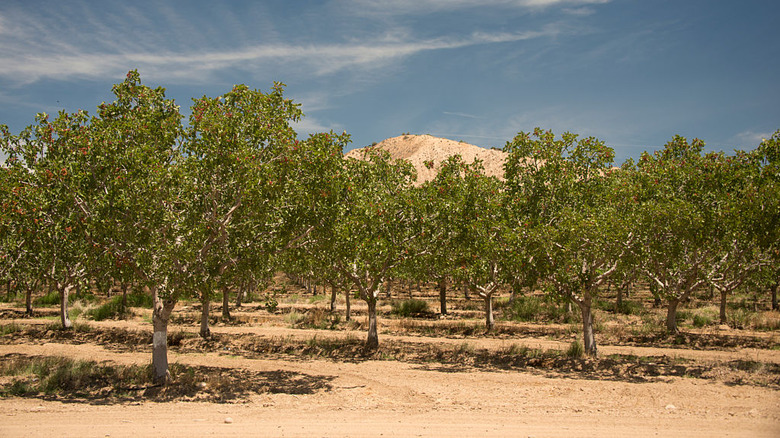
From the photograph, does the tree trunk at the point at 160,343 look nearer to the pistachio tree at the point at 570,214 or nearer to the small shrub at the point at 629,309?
the pistachio tree at the point at 570,214

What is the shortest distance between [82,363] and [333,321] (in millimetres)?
17263

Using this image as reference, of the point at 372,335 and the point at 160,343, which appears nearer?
the point at 160,343

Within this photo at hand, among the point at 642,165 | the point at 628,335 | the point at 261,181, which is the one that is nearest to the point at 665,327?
the point at 628,335

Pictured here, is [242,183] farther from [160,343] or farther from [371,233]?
[371,233]

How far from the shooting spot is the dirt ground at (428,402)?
11.2 meters

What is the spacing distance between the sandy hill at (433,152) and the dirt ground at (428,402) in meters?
97.5

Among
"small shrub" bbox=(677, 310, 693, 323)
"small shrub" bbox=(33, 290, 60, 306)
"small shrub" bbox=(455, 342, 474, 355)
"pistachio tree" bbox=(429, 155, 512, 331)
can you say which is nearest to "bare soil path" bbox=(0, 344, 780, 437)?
"small shrub" bbox=(455, 342, 474, 355)

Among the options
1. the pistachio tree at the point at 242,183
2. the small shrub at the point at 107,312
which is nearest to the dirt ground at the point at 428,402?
the pistachio tree at the point at 242,183

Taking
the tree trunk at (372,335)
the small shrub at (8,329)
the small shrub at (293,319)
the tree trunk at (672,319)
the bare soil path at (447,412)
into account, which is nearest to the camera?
the bare soil path at (447,412)

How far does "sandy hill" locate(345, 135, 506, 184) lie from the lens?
122769 mm

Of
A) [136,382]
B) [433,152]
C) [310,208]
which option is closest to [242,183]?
[310,208]

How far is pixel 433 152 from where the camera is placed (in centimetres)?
13250

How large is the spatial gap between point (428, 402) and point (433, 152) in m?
121

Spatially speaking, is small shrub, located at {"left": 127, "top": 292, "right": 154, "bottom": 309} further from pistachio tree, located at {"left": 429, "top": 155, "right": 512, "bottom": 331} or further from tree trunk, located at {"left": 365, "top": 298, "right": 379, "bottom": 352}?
pistachio tree, located at {"left": 429, "top": 155, "right": 512, "bottom": 331}
